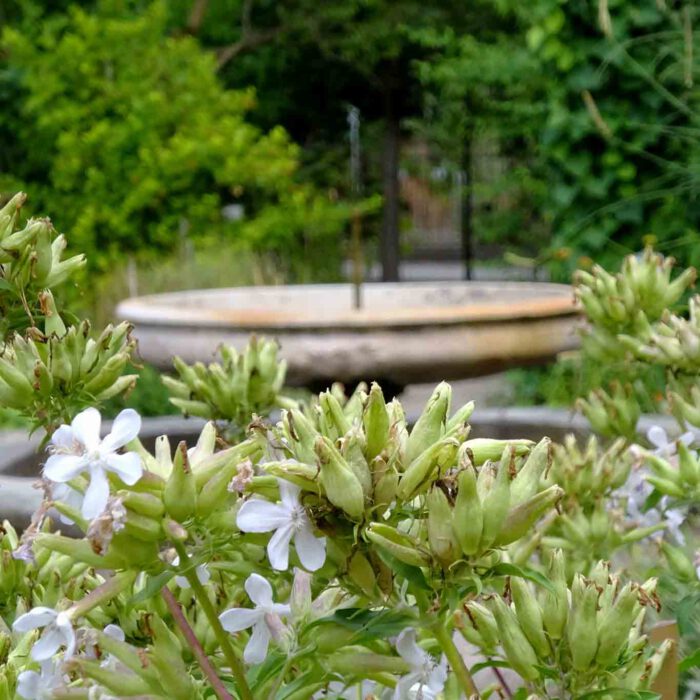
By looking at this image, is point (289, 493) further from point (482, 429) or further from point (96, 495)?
point (482, 429)

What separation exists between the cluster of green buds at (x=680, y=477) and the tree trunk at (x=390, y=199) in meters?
10.6

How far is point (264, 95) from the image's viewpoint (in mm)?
12961

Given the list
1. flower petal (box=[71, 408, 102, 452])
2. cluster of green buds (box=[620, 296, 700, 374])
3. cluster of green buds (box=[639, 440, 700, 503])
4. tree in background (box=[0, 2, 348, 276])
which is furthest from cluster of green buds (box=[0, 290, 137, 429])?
tree in background (box=[0, 2, 348, 276])

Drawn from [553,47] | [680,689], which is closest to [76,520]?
[680,689]

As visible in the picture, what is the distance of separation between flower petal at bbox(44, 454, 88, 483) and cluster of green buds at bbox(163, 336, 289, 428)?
57 cm

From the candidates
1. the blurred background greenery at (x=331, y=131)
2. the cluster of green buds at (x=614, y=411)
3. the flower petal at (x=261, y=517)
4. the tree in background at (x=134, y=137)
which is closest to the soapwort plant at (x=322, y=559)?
the flower petal at (x=261, y=517)

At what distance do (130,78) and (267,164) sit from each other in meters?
1.17

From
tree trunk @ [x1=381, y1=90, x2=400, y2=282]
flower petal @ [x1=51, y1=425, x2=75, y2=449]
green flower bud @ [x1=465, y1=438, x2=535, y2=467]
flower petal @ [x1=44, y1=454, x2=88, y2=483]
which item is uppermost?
flower petal @ [x1=51, y1=425, x2=75, y2=449]

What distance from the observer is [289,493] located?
51 centimetres

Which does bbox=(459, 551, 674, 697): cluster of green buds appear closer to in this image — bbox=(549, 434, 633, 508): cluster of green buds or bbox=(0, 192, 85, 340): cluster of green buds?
bbox=(0, 192, 85, 340): cluster of green buds

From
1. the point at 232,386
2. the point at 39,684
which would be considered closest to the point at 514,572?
the point at 39,684

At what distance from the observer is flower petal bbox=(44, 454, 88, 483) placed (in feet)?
1.68

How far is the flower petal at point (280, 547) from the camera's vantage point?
0.51 metres

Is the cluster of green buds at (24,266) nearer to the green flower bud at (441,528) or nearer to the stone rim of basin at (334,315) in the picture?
the green flower bud at (441,528)
